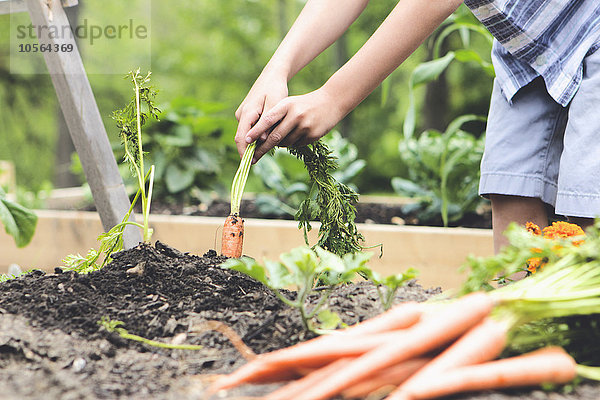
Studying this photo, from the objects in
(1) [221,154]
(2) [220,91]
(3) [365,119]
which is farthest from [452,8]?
(2) [220,91]

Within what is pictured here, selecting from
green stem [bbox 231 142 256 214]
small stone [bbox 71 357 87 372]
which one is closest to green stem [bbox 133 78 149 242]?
green stem [bbox 231 142 256 214]

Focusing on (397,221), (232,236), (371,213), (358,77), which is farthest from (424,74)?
(232,236)

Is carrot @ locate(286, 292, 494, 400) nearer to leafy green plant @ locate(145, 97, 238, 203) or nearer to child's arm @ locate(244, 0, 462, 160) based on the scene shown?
→ child's arm @ locate(244, 0, 462, 160)

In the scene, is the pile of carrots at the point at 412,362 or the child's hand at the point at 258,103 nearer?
the pile of carrots at the point at 412,362

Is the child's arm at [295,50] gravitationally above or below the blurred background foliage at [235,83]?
below

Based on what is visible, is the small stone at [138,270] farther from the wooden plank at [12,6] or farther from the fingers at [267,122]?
the wooden plank at [12,6]

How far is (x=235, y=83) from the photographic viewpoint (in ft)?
34.9

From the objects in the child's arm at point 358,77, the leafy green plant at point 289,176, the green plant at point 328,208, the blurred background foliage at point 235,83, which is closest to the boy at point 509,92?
the child's arm at point 358,77

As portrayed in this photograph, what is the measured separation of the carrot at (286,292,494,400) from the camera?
2.76 feet

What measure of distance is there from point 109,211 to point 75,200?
209 cm

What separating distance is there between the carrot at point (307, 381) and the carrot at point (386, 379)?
4 centimetres

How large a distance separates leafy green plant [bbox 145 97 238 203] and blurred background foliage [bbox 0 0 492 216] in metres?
2.76

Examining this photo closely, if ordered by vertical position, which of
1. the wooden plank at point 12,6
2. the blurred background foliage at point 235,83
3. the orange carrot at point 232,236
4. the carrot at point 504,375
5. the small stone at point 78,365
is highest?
the blurred background foliage at point 235,83

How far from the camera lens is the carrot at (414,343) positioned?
0.84m
